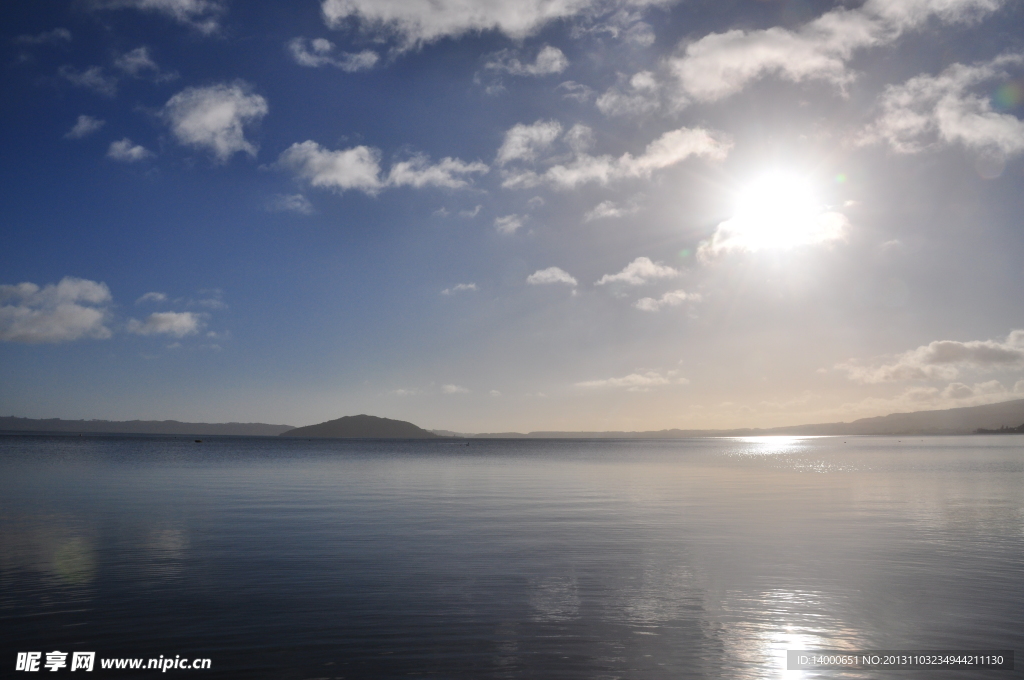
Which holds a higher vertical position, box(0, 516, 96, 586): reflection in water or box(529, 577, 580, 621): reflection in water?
box(529, 577, 580, 621): reflection in water

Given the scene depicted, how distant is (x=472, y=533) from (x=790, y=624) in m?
15.3

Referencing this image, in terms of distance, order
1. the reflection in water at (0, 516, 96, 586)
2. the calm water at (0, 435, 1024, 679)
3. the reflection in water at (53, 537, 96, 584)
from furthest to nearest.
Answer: the reflection in water at (0, 516, 96, 586) < the reflection in water at (53, 537, 96, 584) < the calm water at (0, 435, 1024, 679)

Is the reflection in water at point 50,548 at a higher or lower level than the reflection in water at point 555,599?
lower

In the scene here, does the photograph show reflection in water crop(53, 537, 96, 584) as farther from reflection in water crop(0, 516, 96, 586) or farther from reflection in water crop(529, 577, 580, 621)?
reflection in water crop(529, 577, 580, 621)

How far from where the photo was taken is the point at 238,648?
12297mm

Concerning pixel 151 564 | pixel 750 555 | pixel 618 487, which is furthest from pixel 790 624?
pixel 618 487

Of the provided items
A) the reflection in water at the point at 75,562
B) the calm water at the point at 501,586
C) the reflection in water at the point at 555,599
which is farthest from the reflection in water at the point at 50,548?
the reflection in water at the point at 555,599

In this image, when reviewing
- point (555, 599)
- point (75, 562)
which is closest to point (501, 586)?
point (555, 599)

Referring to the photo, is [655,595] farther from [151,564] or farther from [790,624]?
[151,564]

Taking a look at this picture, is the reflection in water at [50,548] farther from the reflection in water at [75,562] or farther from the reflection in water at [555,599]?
the reflection in water at [555,599]

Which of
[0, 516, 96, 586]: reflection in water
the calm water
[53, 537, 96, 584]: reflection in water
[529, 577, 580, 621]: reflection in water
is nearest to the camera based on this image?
the calm water

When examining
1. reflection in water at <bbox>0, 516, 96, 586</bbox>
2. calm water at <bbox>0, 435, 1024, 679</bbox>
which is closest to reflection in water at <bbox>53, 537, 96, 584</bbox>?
reflection in water at <bbox>0, 516, 96, 586</bbox>

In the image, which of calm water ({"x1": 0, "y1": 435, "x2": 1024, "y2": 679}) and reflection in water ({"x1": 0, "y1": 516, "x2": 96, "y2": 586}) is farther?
reflection in water ({"x1": 0, "y1": 516, "x2": 96, "y2": 586})

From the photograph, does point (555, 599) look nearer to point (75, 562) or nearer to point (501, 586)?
point (501, 586)
